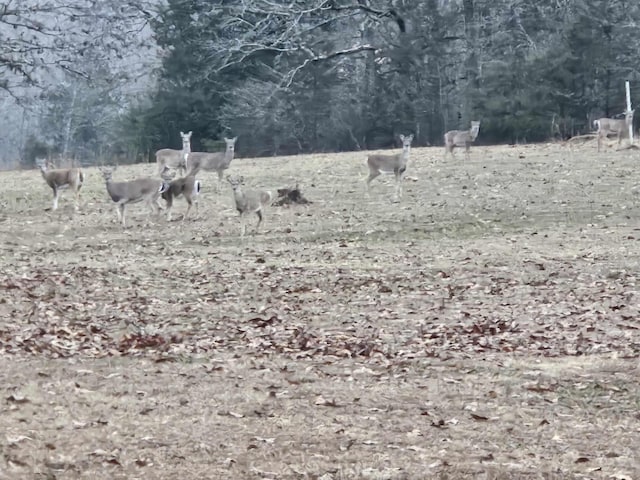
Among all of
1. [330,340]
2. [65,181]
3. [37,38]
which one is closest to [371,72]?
[65,181]

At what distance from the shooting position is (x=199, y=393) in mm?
9055

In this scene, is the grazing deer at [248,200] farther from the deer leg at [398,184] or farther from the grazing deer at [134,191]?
the deer leg at [398,184]

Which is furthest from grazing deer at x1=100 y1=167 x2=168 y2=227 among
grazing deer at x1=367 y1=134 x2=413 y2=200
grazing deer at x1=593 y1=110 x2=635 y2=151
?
grazing deer at x1=593 y1=110 x2=635 y2=151

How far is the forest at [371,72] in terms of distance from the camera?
133 ft

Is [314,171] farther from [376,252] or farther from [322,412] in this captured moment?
[322,412]

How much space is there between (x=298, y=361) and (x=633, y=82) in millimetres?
32443

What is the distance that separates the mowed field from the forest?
661 inches

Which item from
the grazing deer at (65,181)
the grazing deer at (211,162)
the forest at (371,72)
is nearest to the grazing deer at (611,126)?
the forest at (371,72)

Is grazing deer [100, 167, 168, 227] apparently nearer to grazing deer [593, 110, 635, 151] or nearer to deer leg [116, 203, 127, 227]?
deer leg [116, 203, 127, 227]

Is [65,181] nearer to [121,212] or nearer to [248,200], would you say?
[121,212]

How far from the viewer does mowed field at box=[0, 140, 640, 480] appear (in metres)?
7.57

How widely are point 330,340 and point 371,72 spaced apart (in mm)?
34747

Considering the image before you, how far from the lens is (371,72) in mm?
45719

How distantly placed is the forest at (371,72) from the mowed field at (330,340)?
16.8 meters
